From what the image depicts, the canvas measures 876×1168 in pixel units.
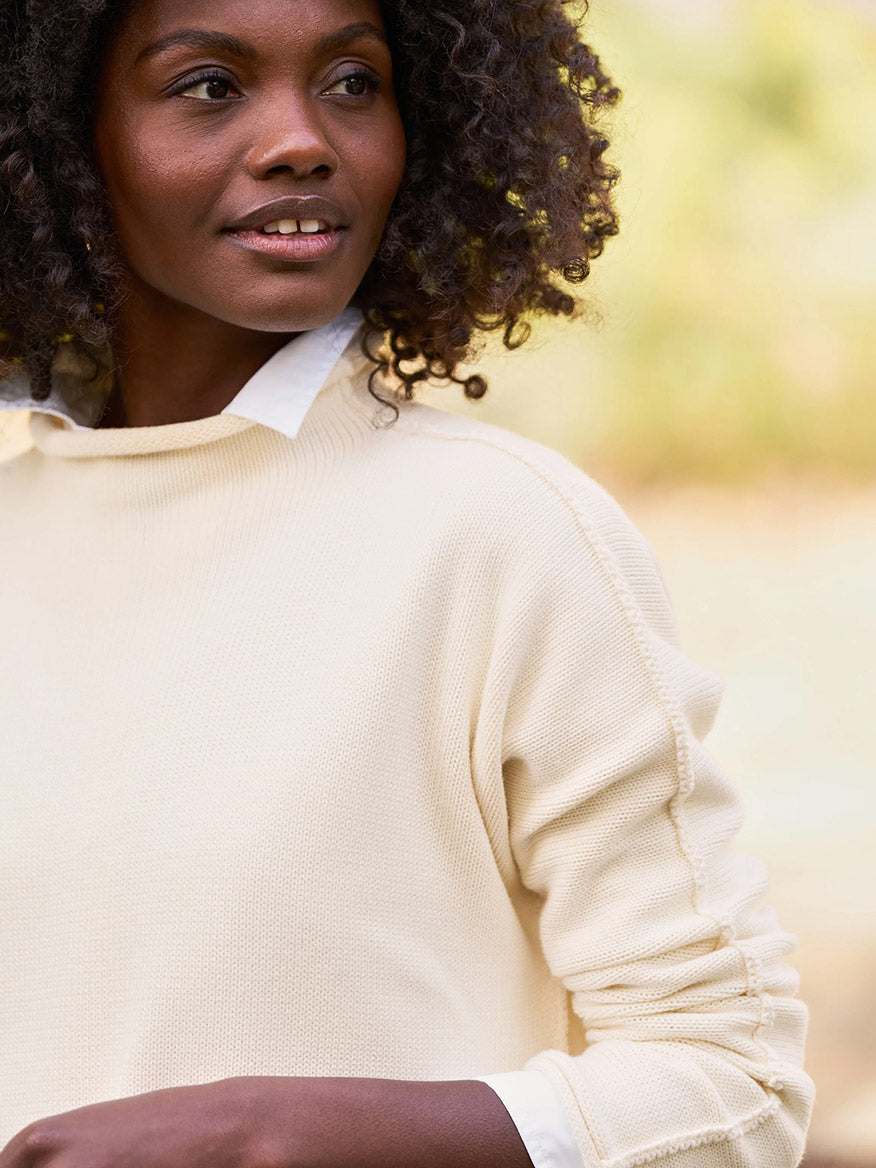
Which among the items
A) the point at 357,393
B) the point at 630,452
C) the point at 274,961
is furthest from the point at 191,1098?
the point at 630,452

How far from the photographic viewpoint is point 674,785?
1.19 meters

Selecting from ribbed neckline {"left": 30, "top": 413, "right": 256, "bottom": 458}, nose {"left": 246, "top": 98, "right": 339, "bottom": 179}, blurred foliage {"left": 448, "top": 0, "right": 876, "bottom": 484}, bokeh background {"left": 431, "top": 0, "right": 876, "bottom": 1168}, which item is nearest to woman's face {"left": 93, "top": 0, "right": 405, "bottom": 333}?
nose {"left": 246, "top": 98, "right": 339, "bottom": 179}

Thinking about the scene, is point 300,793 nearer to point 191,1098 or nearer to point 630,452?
point 191,1098

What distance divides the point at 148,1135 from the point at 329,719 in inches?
12.8

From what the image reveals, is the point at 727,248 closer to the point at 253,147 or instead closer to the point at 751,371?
the point at 751,371

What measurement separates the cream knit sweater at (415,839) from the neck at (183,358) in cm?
17

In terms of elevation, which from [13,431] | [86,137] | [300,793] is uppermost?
[86,137]

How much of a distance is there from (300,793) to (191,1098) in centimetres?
23

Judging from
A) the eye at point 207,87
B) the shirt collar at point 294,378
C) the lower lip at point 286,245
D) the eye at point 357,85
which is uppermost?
the eye at point 357,85

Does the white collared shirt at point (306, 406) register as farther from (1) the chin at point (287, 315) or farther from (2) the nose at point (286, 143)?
(2) the nose at point (286, 143)

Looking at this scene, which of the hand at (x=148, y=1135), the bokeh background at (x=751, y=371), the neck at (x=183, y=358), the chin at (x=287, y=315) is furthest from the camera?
the bokeh background at (x=751, y=371)

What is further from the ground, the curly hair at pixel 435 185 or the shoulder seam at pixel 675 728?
the curly hair at pixel 435 185

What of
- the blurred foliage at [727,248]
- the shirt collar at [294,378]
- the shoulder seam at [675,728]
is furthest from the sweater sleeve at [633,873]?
the blurred foliage at [727,248]

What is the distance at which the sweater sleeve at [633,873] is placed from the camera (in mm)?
1168
